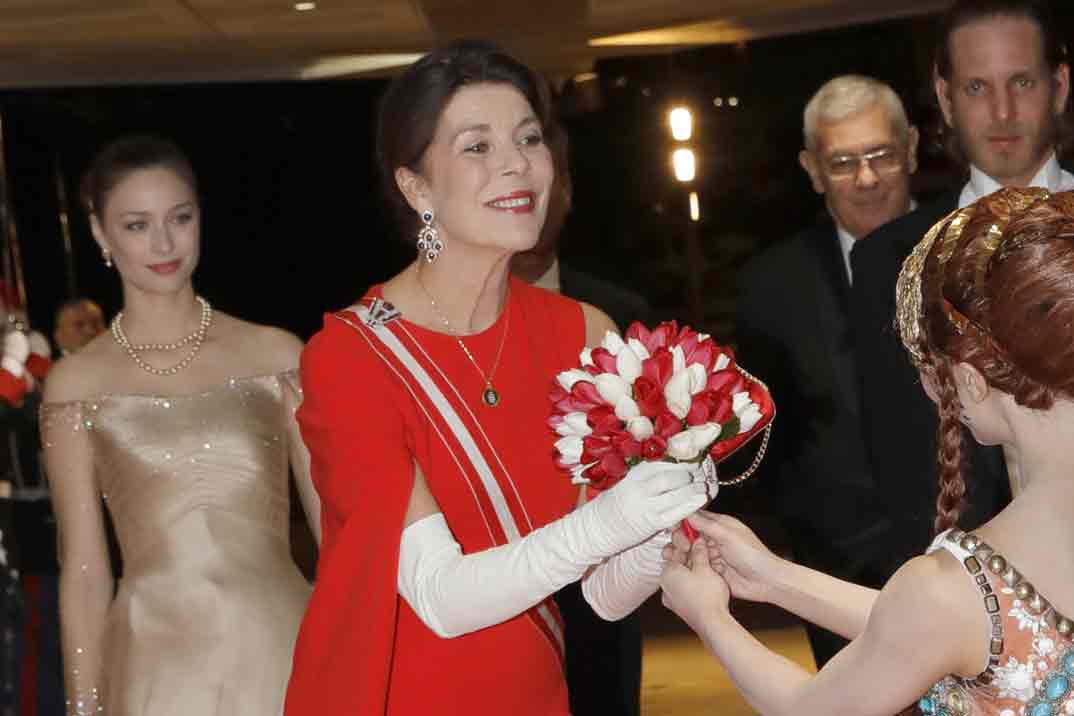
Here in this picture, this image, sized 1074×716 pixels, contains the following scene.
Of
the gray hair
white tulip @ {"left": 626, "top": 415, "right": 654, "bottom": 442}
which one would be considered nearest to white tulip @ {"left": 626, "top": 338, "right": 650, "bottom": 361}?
white tulip @ {"left": 626, "top": 415, "right": 654, "bottom": 442}

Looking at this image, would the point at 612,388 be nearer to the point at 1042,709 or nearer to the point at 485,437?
the point at 485,437

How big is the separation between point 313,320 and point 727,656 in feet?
13.4

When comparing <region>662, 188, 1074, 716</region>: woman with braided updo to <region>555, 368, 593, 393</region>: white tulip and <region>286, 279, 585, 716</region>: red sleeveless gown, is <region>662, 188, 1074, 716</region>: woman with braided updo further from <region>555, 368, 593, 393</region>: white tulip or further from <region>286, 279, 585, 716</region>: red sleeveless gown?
<region>286, 279, 585, 716</region>: red sleeveless gown

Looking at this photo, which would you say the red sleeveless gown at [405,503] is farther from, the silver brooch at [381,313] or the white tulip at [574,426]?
the white tulip at [574,426]

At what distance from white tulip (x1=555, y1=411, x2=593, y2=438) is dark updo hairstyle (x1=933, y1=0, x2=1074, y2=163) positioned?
1451 millimetres

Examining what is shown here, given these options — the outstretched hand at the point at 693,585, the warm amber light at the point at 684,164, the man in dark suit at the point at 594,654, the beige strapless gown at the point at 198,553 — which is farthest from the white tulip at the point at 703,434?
the warm amber light at the point at 684,164

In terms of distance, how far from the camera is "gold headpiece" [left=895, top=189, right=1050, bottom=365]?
229cm

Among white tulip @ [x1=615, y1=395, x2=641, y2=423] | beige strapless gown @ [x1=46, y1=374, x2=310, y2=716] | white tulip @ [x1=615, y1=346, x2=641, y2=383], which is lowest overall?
beige strapless gown @ [x1=46, y1=374, x2=310, y2=716]

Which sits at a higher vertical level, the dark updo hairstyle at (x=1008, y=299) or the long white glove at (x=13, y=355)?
the dark updo hairstyle at (x=1008, y=299)

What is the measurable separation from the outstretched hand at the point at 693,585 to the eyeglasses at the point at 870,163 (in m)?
2.06

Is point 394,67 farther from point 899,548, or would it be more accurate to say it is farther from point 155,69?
point 899,548

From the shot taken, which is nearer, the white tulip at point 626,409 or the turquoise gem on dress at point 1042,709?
the turquoise gem on dress at point 1042,709

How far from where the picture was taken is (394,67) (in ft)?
21.6

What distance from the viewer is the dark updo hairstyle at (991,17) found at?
3910 millimetres
